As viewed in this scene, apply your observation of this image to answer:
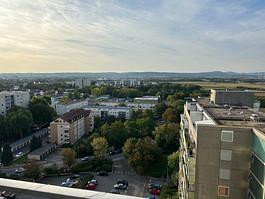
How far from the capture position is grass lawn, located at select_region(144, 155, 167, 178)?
808 inches

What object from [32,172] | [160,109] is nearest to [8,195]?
[32,172]

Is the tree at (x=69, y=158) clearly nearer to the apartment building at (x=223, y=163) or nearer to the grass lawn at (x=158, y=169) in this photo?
the grass lawn at (x=158, y=169)

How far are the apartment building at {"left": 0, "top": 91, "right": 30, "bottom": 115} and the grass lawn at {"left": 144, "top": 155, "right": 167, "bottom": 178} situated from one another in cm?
2583

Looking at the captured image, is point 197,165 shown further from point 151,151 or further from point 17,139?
point 17,139

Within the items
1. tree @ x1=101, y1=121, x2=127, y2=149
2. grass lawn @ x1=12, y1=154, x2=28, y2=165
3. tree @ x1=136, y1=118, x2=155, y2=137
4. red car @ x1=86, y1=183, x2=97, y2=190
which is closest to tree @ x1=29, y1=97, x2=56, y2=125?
grass lawn @ x1=12, y1=154, x2=28, y2=165

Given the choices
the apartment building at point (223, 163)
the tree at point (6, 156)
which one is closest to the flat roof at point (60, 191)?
the apartment building at point (223, 163)

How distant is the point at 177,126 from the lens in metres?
26.3

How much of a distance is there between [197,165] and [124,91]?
2266 inches

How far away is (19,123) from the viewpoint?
3014 cm

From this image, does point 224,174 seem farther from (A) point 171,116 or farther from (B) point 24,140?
(B) point 24,140

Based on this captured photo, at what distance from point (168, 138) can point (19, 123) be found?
1664cm

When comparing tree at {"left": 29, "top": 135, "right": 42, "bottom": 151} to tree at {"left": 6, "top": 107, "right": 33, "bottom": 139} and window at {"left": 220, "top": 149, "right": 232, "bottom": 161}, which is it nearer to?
tree at {"left": 6, "top": 107, "right": 33, "bottom": 139}

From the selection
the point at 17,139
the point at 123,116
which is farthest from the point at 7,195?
the point at 123,116

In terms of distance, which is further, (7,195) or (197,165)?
(197,165)
